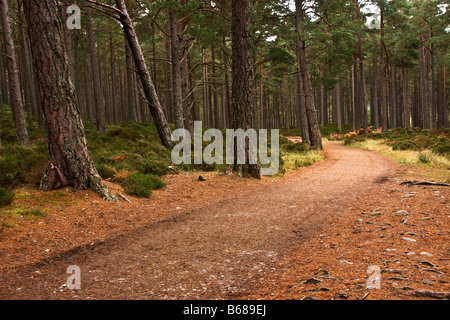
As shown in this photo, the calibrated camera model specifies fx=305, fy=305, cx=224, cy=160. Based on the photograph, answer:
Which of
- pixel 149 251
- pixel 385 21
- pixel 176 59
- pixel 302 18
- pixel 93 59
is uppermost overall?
pixel 385 21

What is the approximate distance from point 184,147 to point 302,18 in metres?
12.7

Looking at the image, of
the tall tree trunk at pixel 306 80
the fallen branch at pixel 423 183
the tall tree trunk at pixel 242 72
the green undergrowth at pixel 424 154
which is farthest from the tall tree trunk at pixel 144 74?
the tall tree trunk at pixel 306 80

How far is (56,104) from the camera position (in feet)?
21.9

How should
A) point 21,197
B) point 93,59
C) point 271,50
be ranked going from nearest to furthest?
1. point 21,197
2. point 93,59
3. point 271,50

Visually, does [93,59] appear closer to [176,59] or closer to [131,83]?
[131,83]

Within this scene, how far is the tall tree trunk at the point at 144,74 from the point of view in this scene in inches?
444

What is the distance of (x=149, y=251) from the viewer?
4.70m

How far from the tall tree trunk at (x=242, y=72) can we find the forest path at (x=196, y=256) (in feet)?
11.7

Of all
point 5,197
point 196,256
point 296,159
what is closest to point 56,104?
point 5,197

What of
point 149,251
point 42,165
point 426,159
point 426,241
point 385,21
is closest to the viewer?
point 426,241

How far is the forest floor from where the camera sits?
3.25 metres

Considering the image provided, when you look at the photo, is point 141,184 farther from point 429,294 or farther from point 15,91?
point 15,91

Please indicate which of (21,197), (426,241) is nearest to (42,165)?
(21,197)

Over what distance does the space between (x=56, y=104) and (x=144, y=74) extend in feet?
18.8
